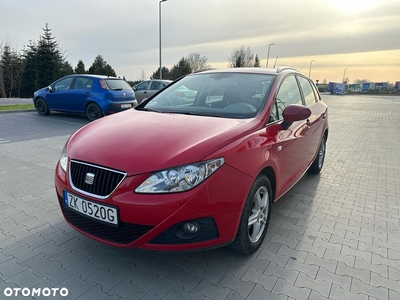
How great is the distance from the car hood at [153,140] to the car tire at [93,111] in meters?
7.29

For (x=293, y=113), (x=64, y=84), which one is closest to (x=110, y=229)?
(x=293, y=113)

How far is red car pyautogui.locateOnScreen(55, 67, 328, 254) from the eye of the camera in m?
2.01

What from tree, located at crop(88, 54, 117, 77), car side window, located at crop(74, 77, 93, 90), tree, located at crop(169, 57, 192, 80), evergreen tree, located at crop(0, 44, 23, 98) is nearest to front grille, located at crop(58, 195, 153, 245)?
car side window, located at crop(74, 77, 93, 90)

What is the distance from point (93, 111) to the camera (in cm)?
993

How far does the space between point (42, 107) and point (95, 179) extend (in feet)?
35.3

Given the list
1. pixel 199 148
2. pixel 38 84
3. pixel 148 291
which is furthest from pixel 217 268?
pixel 38 84

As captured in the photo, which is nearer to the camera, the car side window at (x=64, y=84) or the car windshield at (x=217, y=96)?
the car windshield at (x=217, y=96)

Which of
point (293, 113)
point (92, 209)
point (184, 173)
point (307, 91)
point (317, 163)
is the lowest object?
point (317, 163)

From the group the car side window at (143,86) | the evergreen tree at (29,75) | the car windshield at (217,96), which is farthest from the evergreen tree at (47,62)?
the car windshield at (217,96)

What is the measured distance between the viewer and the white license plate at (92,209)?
6.81 feet

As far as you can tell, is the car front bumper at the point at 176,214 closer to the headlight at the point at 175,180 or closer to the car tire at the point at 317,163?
the headlight at the point at 175,180

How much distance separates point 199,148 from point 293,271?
136 centimetres

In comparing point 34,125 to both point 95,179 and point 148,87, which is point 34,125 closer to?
point 148,87

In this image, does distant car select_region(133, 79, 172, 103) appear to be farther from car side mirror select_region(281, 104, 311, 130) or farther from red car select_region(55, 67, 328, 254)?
car side mirror select_region(281, 104, 311, 130)
